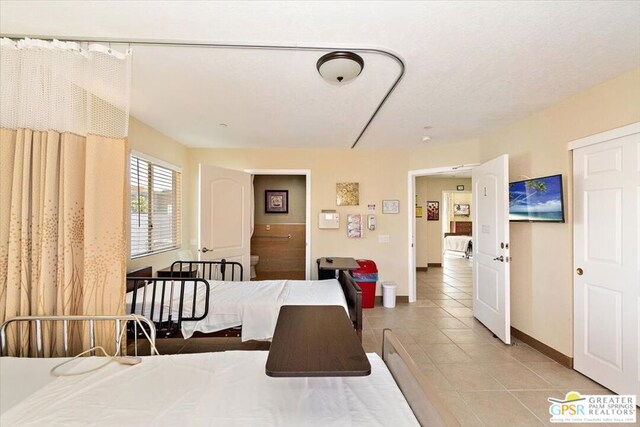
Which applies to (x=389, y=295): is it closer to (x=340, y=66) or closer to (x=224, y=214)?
(x=224, y=214)

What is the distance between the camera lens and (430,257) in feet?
24.2

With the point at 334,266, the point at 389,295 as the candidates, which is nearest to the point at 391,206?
the point at 389,295

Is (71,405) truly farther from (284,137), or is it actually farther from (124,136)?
(284,137)

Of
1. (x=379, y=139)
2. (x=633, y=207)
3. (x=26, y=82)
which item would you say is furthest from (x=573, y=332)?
(x=26, y=82)

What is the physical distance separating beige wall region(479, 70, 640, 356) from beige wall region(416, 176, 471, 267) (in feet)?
12.6

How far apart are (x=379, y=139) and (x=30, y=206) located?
11.4 feet

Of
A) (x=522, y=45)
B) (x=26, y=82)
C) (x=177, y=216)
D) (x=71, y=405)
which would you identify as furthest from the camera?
(x=177, y=216)

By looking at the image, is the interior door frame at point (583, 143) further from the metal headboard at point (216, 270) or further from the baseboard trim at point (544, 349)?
the metal headboard at point (216, 270)

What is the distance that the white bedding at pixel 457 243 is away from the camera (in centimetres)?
886

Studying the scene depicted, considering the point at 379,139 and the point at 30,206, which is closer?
the point at 30,206

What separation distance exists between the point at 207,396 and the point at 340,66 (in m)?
1.99

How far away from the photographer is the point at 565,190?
2.51 m

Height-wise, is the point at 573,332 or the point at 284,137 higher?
the point at 284,137

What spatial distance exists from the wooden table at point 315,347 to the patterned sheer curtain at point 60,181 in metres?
1.02
